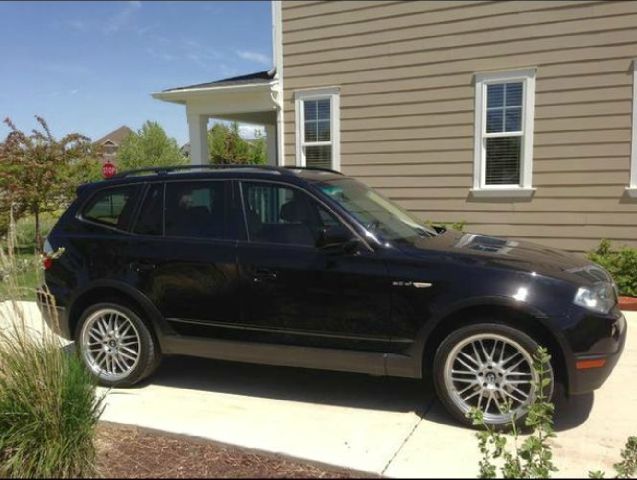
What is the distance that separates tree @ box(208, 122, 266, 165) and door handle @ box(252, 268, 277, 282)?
17315 mm

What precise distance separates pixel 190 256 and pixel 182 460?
1.60 meters

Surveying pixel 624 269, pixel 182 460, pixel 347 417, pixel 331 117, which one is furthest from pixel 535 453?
pixel 331 117

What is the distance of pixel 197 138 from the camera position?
36.8ft

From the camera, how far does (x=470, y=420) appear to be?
387 cm

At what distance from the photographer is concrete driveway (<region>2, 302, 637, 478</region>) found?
350 centimetres

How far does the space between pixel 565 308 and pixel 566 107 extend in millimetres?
5471

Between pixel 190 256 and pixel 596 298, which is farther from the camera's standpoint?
pixel 190 256

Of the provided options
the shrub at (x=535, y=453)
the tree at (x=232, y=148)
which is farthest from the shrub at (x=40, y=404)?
the tree at (x=232, y=148)

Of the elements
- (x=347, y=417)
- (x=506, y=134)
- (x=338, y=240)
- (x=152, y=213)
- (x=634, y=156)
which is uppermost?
(x=506, y=134)

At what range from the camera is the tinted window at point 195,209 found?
15.2 feet

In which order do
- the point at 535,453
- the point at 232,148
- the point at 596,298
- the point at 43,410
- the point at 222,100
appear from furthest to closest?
1. the point at 232,148
2. the point at 222,100
3. the point at 596,298
4. the point at 43,410
5. the point at 535,453

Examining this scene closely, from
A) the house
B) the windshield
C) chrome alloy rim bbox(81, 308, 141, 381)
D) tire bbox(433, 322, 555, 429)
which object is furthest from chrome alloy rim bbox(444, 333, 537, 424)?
the house

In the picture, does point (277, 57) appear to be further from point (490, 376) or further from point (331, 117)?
point (490, 376)

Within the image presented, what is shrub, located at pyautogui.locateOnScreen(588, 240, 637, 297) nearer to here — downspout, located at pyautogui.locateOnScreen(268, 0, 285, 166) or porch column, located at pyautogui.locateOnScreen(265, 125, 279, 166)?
downspout, located at pyautogui.locateOnScreen(268, 0, 285, 166)
